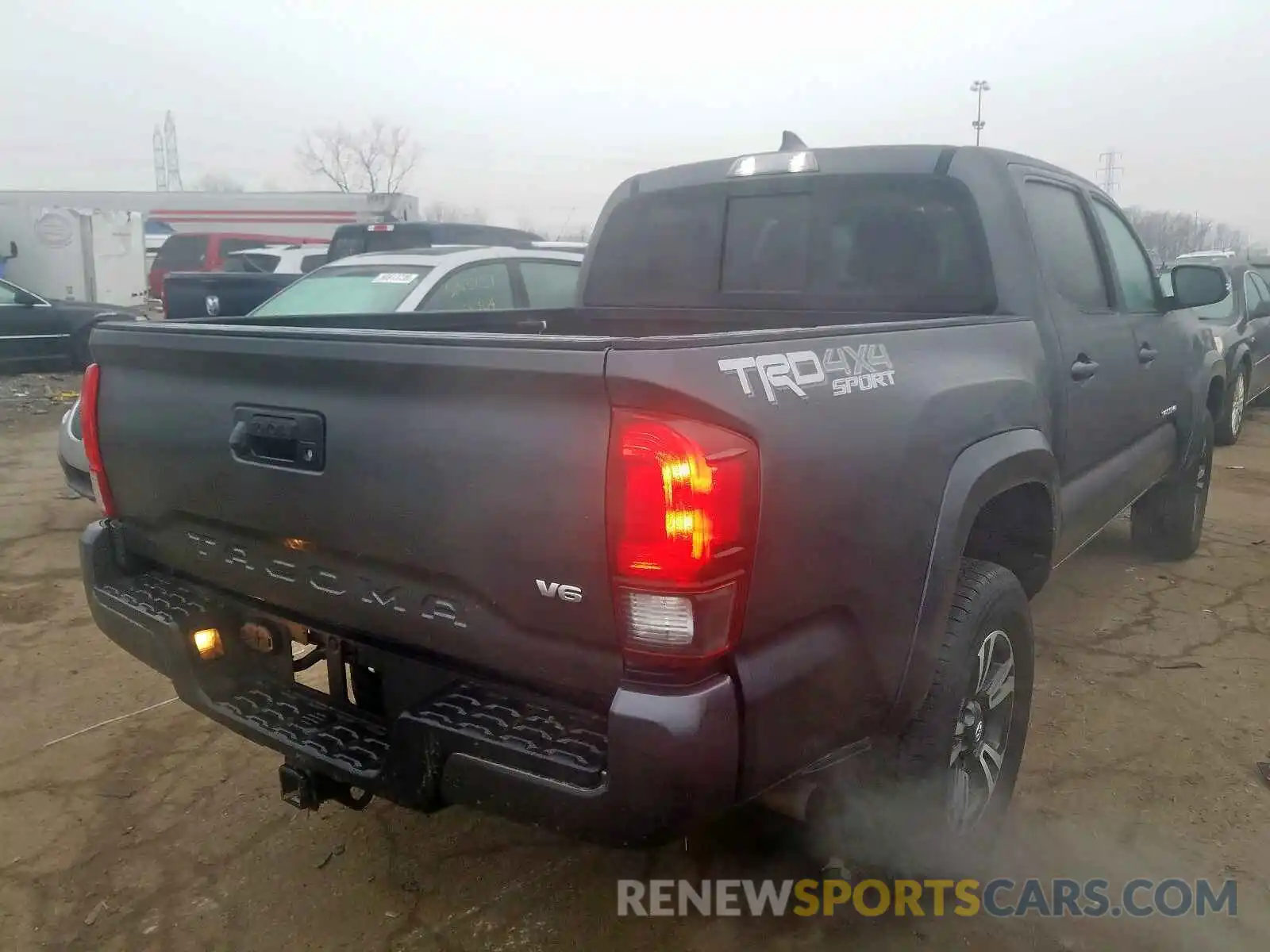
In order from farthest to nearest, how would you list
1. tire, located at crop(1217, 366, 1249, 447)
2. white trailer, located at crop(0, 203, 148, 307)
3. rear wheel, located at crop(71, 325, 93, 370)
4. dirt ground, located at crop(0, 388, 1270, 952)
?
white trailer, located at crop(0, 203, 148, 307), rear wheel, located at crop(71, 325, 93, 370), tire, located at crop(1217, 366, 1249, 447), dirt ground, located at crop(0, 388, 1270, 952)

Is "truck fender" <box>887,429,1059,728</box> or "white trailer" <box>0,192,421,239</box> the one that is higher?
"white trailer" <box>0,192,421,239</box>

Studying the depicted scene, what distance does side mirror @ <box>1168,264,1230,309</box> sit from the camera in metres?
4.07

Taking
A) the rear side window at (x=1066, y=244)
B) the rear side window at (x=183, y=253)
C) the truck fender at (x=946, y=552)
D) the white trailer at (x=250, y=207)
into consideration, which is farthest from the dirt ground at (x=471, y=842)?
the white trailer at (x=250, y=207)

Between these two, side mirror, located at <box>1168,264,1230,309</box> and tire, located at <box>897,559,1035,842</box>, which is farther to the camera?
side mirror, located at <box>1168,264,1230,309</box>

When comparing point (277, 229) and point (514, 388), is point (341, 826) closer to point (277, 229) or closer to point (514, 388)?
point (514, 388)

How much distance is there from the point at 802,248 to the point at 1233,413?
7337 mm

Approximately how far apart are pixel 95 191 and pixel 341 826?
30.6 meters

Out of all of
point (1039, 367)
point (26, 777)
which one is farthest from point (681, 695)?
point (26, 777)

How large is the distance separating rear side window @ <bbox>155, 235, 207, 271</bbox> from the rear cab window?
15.5 m

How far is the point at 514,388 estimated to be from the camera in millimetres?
1866

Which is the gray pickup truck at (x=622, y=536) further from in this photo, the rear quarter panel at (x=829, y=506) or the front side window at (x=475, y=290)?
the front side window at (x=475, y=290)

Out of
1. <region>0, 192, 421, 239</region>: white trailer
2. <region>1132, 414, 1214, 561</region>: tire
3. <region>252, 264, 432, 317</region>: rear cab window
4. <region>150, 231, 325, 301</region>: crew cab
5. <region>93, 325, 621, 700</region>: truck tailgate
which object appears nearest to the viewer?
<region>93, 325, 621, 700</region>: truck tailgate

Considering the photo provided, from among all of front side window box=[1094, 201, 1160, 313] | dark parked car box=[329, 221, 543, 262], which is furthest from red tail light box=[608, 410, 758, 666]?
dark parked car box=[329, 221, 543, 262]

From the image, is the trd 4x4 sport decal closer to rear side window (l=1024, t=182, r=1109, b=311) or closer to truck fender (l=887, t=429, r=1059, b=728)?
truck fender (l=887, t=429, r=1059, b=728)
